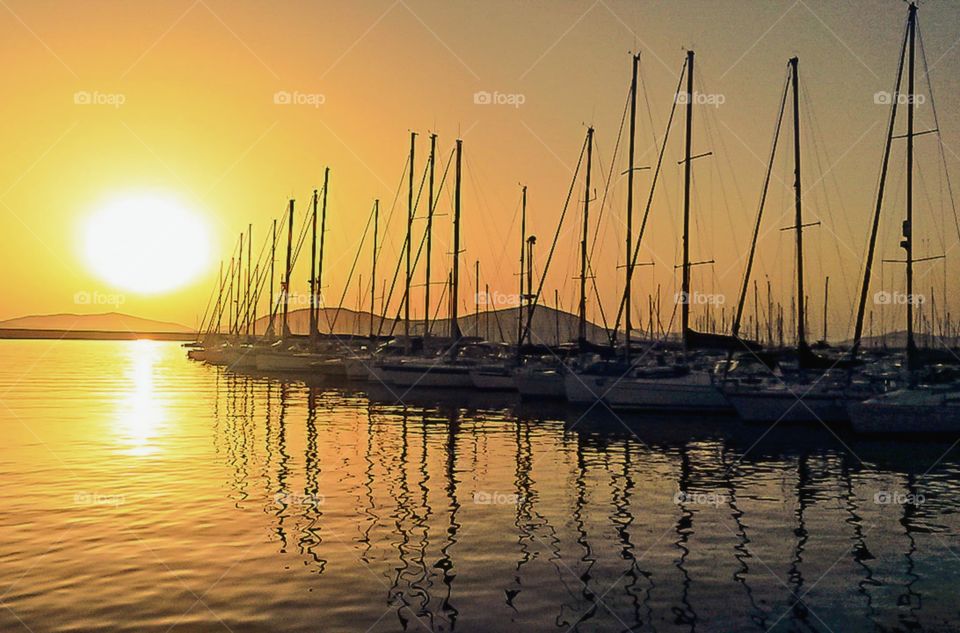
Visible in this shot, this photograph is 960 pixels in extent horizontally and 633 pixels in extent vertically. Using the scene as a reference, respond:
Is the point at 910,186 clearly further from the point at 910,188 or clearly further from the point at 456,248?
the point at 456,248

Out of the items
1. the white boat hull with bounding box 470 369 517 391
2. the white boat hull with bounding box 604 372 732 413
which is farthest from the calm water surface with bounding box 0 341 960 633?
the white boat hull with bounding box 470 369 517 391

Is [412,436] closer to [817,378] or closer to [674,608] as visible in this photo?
[817,378]

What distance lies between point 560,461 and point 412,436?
7658 millimetres

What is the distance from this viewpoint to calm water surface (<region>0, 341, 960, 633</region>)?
11.7 m

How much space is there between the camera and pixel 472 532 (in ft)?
53.8

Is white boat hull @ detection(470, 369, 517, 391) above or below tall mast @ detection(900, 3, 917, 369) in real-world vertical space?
below

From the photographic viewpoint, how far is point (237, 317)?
114 meters

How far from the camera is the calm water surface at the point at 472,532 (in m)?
11.7

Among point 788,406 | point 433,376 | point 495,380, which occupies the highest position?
point 433,376

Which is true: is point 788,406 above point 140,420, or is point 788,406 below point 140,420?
above

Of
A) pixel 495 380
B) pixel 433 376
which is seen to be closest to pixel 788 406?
pixel 495 380

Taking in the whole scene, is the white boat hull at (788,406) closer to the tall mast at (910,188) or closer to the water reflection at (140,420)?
the tall mast at (910,188)

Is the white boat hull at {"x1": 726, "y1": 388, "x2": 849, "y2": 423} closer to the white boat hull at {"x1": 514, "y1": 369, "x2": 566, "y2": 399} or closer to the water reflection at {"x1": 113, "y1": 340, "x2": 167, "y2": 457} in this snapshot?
the white boat hull at {"x1": 514, "y1": 369, "x2": 566, "y2": 399}

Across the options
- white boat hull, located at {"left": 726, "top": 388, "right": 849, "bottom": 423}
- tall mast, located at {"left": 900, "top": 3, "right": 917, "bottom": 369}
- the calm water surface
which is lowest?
the calm water surface
